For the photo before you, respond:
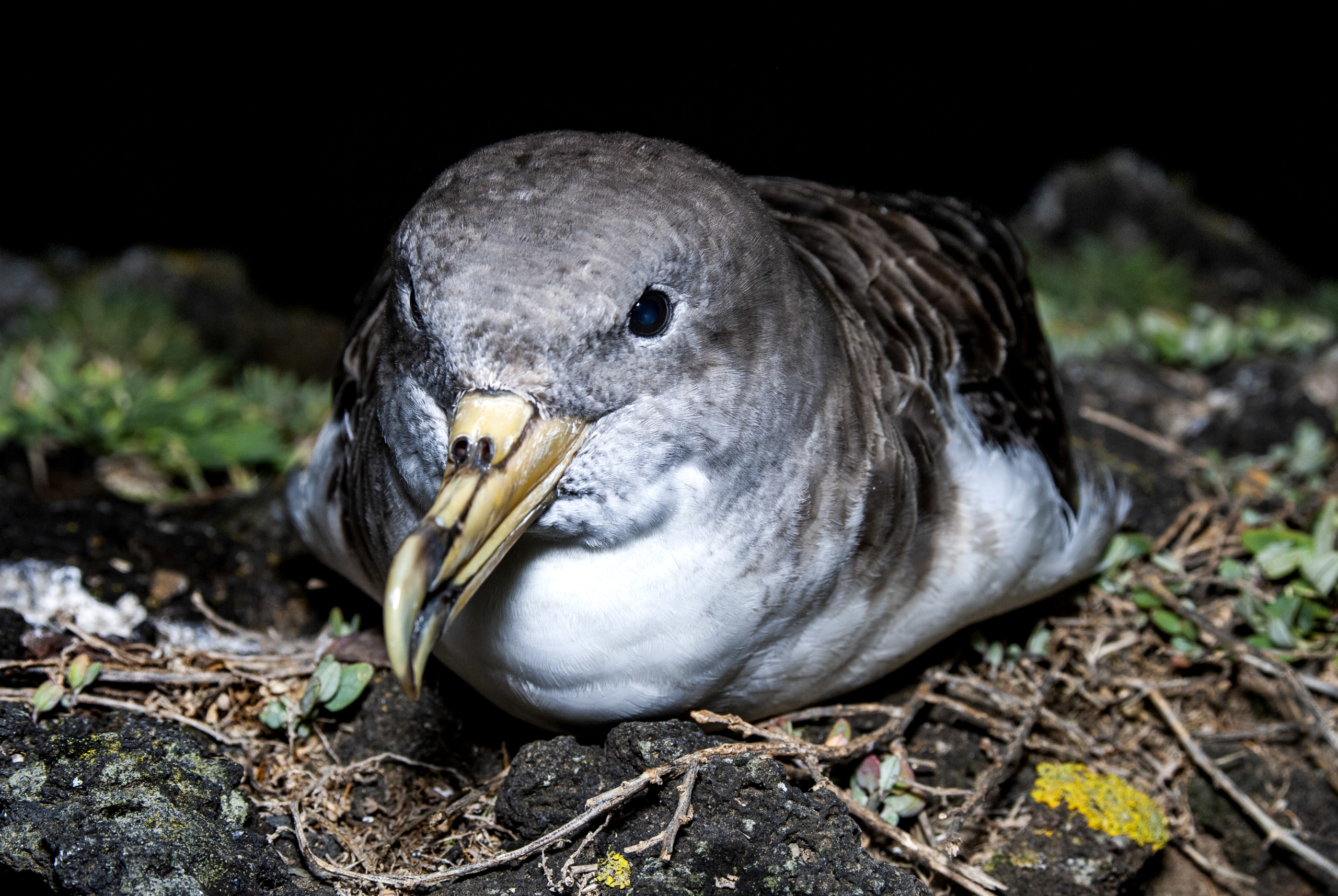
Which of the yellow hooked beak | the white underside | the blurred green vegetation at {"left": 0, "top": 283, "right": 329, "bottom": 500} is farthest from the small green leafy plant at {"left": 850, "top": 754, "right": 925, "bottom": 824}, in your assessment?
the blurred green vegetation at {"left": 0, "top": 283, "right": 329, "bottom": 500}

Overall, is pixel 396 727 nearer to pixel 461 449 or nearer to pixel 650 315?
pixel 461 449

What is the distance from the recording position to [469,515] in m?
1.86


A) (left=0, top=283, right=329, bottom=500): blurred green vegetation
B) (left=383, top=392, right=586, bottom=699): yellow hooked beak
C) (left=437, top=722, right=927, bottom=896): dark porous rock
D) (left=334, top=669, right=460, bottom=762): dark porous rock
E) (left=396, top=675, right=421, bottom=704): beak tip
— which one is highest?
(left=383, top=392, right=586, bottom=699): yellow hooked beak

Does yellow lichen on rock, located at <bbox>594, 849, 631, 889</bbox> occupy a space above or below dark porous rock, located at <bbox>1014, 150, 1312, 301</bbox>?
below

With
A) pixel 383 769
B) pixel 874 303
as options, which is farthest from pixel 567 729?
pixel 874 303

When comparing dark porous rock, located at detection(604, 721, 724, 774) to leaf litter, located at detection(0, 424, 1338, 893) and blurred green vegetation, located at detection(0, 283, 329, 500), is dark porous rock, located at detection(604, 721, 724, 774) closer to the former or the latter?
leaf litter, located at detection(0, 424, 1338, 893)

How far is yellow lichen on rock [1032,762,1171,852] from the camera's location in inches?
109

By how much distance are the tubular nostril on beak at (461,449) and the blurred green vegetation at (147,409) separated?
81.4 inches

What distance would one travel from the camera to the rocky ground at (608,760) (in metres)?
2.28

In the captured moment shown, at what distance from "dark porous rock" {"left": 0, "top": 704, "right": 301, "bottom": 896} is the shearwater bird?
0.61 m

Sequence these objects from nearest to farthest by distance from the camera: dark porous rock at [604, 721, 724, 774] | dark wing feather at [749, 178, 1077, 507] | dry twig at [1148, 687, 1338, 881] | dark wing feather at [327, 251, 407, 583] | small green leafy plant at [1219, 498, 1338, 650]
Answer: dark porous rock at [604, 721, 724, 774]
dark wing feather at [327, 251, 407, 583]
dark wing feather at [749, 178, 1077, 507]
dry twig at [1148, 687, 1338, 881]
small green leafy plant at [1219, 498, 1338, 650]

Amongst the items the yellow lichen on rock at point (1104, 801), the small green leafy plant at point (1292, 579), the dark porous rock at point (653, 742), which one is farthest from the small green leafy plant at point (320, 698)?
the small green leafy plant at point (1292, 579)

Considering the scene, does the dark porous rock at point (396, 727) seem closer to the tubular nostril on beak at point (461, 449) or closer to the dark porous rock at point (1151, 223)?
the tubular nostril on beak at point (461, 449)

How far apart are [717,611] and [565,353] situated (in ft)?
2.25
